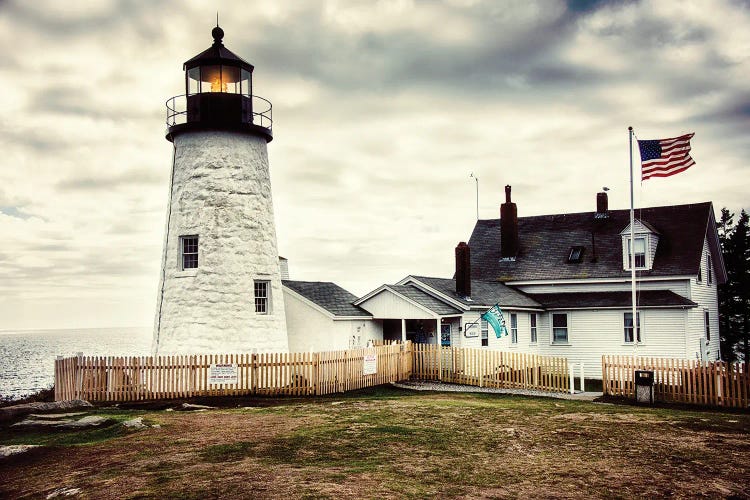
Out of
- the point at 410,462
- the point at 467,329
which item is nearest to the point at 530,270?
the point at 467,329

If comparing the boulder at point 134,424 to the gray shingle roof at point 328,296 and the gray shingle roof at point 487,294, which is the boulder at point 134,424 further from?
the gray shingle roof at point 487,294

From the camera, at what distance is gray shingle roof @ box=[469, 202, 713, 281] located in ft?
111

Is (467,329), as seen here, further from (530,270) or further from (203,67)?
(203,67)

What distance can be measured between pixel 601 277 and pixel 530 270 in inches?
156

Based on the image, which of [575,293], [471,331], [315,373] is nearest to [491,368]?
[471,331]

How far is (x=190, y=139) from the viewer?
83.0 feet

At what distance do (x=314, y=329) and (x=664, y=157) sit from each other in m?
15.1

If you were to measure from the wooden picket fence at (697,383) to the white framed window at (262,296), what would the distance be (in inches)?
486

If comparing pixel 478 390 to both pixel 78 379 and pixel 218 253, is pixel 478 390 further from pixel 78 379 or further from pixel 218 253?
pixel 78 379

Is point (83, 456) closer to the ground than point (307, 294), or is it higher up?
closer to the ground

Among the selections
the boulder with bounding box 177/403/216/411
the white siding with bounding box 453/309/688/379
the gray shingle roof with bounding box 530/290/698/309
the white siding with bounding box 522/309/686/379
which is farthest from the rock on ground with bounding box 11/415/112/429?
the gray shingle roof with bounding box 530/290/698/309

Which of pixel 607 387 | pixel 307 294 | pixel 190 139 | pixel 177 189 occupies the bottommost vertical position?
pixel 607 387

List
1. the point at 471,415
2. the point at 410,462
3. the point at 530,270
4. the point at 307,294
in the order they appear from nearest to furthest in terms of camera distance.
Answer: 1. the point at 410,462
2. the point at 471,415
3. the point at 307,294
4. the point at 530,270

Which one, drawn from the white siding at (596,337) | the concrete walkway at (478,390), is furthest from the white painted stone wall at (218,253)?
the white siding at (596,337)
